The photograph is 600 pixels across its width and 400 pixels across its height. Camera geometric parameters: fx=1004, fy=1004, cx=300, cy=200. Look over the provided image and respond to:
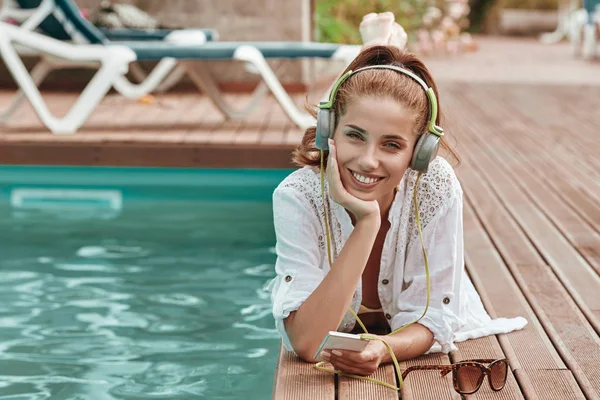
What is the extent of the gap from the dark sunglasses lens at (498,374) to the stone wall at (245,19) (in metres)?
6.21

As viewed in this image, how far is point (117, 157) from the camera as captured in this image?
17.4ft

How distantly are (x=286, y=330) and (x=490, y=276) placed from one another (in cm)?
119

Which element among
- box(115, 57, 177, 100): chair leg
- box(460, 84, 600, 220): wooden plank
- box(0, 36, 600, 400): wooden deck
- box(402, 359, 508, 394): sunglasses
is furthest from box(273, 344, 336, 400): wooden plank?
box(115, 57, 177, 100): chair leg

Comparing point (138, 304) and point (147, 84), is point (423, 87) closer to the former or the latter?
point (138, 304)

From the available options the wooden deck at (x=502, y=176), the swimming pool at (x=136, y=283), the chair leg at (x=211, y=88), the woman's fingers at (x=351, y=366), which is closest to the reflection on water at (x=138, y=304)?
the swimming pool at (x=136, y=283)

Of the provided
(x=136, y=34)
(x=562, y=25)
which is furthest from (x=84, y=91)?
(x=562, y=25)

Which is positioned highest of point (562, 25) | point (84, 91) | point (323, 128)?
point (323, 128)

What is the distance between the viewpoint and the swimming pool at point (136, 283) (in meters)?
2.94

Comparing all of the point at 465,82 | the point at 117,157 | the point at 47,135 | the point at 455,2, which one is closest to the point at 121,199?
the point at 117,157

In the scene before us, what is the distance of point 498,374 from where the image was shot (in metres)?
2.07

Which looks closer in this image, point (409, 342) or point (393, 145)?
point (393, 145)

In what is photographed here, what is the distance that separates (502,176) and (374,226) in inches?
126

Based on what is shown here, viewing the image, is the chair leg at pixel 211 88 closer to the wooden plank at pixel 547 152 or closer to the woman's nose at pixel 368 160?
the wooden plank at pixel 547 152

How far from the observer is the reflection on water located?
9.55ft
